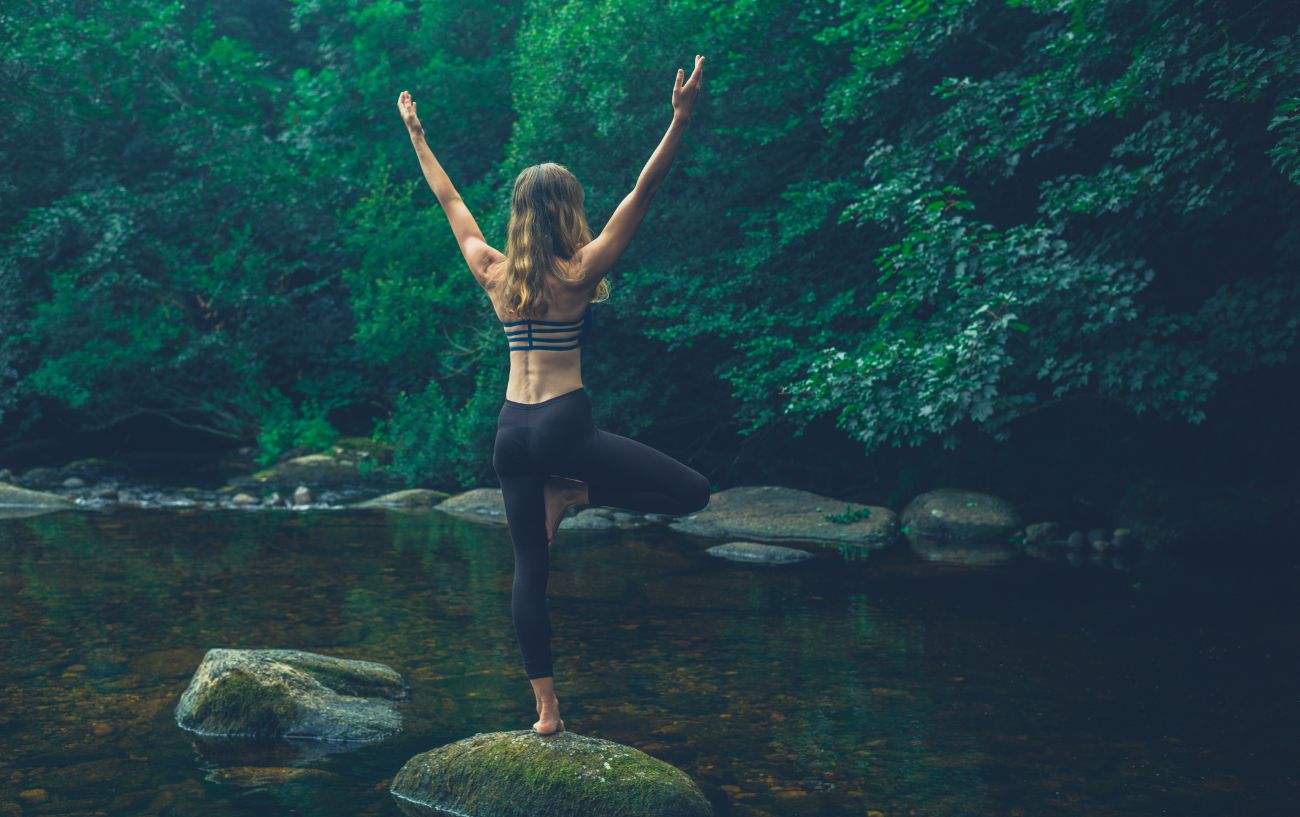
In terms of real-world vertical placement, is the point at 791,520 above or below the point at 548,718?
above

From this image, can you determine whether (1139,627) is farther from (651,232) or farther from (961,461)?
(651,232)

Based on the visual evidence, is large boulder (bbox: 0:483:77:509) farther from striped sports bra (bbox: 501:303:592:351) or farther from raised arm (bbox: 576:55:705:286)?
raised arm (bbox: 576:55:705:286)

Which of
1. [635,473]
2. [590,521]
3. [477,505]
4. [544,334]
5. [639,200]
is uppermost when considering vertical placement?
[639,200]

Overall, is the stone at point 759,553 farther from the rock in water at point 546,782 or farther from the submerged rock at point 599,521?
the rock in water at point 546,782

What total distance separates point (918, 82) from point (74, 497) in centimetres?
1595

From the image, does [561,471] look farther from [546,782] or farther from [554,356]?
[546,782]

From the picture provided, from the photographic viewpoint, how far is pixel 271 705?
7.18 metres

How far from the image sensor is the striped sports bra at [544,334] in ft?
18.0

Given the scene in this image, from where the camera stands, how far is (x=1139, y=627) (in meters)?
10.2

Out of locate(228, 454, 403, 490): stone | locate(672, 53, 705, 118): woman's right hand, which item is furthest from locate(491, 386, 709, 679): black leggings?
locate(228, 454, 403, 490): stone

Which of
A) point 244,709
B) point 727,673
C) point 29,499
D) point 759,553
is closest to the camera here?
point 244,709

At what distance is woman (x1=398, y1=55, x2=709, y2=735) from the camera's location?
5402 mm

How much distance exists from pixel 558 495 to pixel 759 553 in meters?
9.08

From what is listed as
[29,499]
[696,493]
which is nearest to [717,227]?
[29,499]
